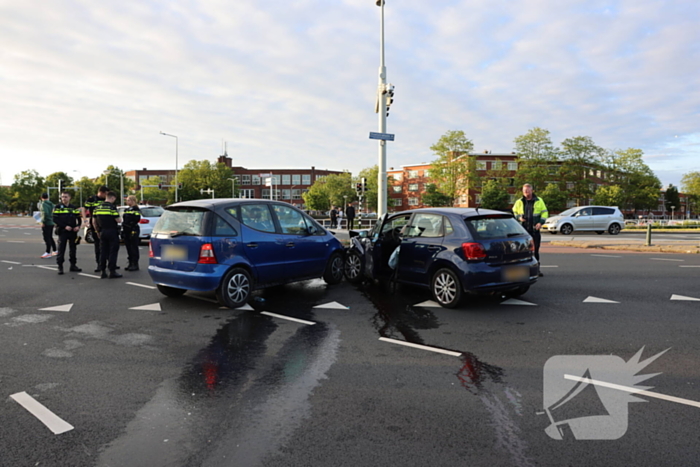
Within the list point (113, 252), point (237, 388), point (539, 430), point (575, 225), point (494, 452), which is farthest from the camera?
point (575, 225)

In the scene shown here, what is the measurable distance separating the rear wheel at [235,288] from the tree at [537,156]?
72184mm

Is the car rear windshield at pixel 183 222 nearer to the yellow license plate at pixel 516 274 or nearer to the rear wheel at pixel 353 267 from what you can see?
the rear wheel at pixel 353 267

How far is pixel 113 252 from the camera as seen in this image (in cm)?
970

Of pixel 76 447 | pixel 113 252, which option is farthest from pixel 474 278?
pixel 113 252

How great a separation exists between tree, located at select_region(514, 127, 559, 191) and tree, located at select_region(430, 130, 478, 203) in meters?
7.32

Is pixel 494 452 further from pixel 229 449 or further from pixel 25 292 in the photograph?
pixel 25 292

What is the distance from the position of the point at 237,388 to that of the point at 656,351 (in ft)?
14.1

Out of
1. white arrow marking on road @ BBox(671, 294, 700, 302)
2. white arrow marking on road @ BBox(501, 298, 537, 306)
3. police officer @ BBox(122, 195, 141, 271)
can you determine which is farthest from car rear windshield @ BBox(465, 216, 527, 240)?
police officer @ BBox(122, 195, 141, 271)

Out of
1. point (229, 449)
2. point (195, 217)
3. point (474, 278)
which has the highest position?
point (195, 217)

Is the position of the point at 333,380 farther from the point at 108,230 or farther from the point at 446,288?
the point at 108,230

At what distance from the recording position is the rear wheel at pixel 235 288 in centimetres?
683

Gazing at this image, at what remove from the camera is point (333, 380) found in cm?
412

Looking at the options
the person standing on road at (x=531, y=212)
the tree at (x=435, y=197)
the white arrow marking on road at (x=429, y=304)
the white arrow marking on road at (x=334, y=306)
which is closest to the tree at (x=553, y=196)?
the tree at (x=435, y=197)

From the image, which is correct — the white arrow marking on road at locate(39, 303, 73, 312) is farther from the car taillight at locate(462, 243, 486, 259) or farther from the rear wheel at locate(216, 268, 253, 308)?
the car taillight at locate(462, 243, 486, 259)
